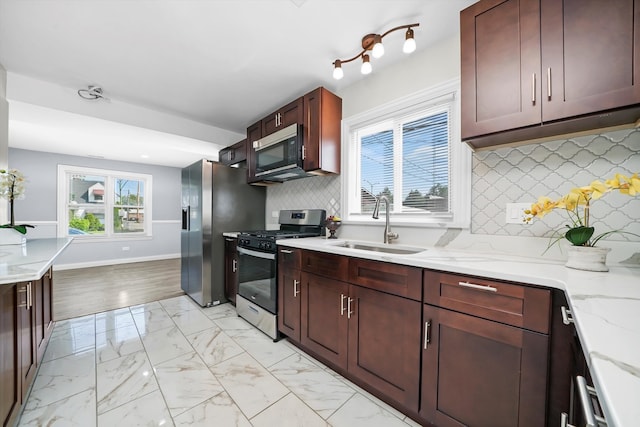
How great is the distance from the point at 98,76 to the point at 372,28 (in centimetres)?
254

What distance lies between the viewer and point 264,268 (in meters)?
Result: 2.32

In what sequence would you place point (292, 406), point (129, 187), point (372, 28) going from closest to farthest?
point (292, 406) < point (372, 28) < point (129, 187)

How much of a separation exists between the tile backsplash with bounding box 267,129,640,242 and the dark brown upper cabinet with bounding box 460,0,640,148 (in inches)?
3.8

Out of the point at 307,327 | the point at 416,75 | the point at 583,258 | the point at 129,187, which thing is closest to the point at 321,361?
the point at 307,327

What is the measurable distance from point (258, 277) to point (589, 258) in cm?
231

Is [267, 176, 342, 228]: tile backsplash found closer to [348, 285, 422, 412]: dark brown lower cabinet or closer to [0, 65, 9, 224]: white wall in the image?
[348, 285, 422, 412]: dark brown lower cabinet

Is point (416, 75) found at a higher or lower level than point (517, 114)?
higher

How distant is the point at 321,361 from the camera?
1.89 m

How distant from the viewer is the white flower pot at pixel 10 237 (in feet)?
6.06

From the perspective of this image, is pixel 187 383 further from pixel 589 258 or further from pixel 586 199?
pixel 586 199

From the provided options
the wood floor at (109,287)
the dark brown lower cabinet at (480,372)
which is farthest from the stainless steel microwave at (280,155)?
the wood floor at (109,287)

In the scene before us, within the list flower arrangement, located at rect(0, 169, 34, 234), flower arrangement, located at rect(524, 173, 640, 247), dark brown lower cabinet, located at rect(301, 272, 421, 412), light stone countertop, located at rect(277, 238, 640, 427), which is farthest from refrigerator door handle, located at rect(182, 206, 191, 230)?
flower arrangement, located at rect(524, 173, 640, 247)

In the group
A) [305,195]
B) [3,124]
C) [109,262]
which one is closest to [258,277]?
[305,195]

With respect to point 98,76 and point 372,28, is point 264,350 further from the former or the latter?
point 98,76
